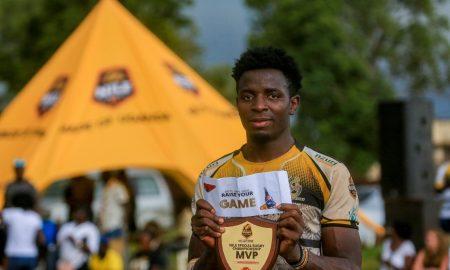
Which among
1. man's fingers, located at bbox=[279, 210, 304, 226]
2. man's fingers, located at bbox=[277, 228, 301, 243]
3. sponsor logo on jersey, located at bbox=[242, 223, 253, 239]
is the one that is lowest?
man's fingers, located at bbox=[277, 228, 301, 243]

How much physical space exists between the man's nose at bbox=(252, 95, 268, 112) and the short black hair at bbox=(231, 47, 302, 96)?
0.13m

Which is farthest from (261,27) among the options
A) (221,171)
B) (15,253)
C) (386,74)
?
(221,171)

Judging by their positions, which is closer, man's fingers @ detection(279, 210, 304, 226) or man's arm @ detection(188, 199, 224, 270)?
man's fingers @ detection(279, 210, 304, 226)

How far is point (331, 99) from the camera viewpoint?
1623 inches

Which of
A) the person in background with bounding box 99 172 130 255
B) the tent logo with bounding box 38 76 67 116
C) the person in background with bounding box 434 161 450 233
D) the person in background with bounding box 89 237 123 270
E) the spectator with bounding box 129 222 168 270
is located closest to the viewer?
the person in background with bounding box 89 237 123 270

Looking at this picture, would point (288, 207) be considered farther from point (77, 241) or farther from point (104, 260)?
point (104, 260)

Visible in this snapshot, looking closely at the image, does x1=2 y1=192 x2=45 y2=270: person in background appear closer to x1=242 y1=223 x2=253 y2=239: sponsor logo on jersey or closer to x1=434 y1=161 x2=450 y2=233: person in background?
x1=434 y1=161 x2=450 y2=233: person in background

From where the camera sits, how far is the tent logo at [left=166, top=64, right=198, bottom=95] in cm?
1627

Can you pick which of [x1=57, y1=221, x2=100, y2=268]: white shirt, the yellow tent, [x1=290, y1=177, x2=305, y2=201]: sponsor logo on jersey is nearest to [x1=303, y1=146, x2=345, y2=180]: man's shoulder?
[x1=290, y1=177, x2=305, y2=201]: sponsor logo on jersey

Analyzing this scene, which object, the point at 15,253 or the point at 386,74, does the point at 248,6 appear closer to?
the point at 386,74

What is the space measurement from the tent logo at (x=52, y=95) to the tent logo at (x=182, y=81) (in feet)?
4.58

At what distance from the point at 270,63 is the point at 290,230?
683 mm

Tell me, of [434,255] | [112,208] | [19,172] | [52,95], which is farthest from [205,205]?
[112,208]

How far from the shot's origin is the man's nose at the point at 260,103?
457 centimetres
